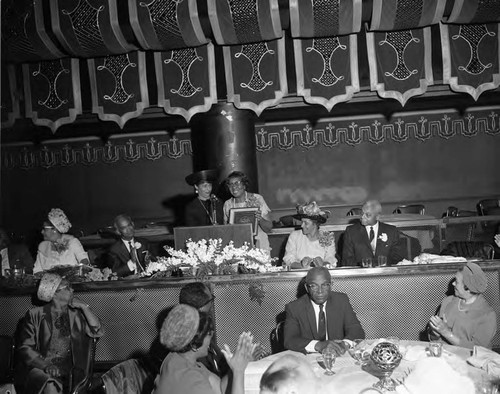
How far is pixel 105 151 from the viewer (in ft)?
43.0

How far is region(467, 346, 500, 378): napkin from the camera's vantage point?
375cm

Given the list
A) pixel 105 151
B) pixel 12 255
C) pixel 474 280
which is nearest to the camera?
pixel 474 280

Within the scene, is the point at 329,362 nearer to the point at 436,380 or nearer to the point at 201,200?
the point at 436,380

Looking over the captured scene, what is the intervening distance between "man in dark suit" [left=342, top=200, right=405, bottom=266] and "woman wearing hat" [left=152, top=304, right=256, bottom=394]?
12.9 ft

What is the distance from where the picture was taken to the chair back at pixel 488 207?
10.4 metres

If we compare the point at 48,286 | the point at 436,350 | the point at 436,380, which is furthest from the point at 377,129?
the point at 436,380

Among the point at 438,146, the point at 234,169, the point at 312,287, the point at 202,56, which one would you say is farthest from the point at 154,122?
the point at 312,287

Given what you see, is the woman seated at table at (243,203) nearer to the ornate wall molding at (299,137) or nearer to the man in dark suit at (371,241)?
the man in dark suit at (371,241)

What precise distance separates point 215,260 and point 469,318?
266 centimetres

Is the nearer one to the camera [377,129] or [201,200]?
[201,200]

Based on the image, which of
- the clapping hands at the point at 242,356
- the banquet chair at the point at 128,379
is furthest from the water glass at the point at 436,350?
the banquet chair at the point at 128,379

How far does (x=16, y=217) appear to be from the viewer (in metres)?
13.1

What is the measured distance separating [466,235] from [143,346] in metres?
6.38

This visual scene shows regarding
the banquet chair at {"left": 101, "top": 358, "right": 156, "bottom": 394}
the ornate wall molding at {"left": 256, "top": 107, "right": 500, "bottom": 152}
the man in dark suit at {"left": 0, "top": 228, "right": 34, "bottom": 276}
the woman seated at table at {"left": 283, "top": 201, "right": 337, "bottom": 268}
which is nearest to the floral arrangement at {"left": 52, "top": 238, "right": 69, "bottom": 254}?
the man in dark suit at {"left": 0, "top": 228, "right": 34, "bottom": 276}
